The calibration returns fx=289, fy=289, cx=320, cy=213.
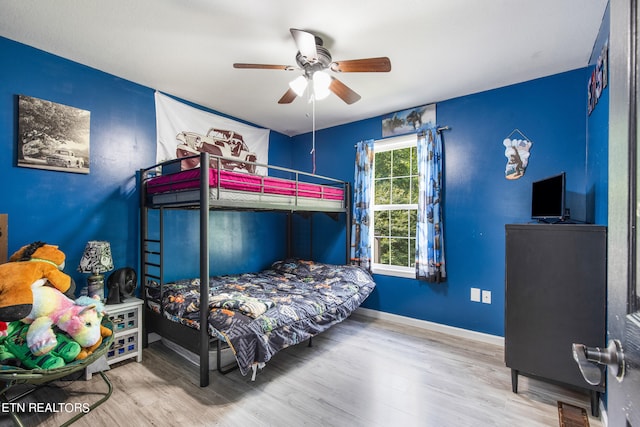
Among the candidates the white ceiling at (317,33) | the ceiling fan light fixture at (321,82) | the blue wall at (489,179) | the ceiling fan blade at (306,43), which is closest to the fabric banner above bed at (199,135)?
the white ceiling at (317,33)

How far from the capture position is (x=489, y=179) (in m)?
2.90

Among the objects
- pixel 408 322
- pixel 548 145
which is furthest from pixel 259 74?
pixel 408 322

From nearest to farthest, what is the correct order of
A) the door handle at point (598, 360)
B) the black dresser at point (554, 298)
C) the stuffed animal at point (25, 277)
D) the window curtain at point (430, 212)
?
the door handle at point (598, 360), the stuffed animal at point (25, 277), the black dresser at point (554, 298), the window curtain at point (430, 212)

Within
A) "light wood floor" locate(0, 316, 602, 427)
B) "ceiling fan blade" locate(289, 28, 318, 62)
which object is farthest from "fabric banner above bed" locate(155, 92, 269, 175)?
"light wood floor" locate(0, 316, 602, 427)

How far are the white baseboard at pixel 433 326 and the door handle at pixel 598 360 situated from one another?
2.62 m

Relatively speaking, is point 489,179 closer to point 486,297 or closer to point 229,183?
point 486,297

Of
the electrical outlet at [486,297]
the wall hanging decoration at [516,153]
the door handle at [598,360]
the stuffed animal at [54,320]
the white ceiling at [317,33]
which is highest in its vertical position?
the white ceiling at [317,33]

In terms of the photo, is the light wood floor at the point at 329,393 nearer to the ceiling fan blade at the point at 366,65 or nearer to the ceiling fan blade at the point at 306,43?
the ceiling fan blade at the point at 366,65

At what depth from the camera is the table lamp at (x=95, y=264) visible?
2.24 m

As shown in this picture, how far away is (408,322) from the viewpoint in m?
3.35

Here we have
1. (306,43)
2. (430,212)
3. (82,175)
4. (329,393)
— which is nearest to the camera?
(306,43)

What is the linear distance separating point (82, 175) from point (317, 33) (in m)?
2.26

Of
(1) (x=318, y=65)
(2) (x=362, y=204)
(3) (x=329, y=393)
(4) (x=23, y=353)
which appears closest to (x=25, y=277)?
(4) (x=23, y=353)

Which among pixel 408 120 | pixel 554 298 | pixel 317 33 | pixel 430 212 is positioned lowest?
pixel 554 298
